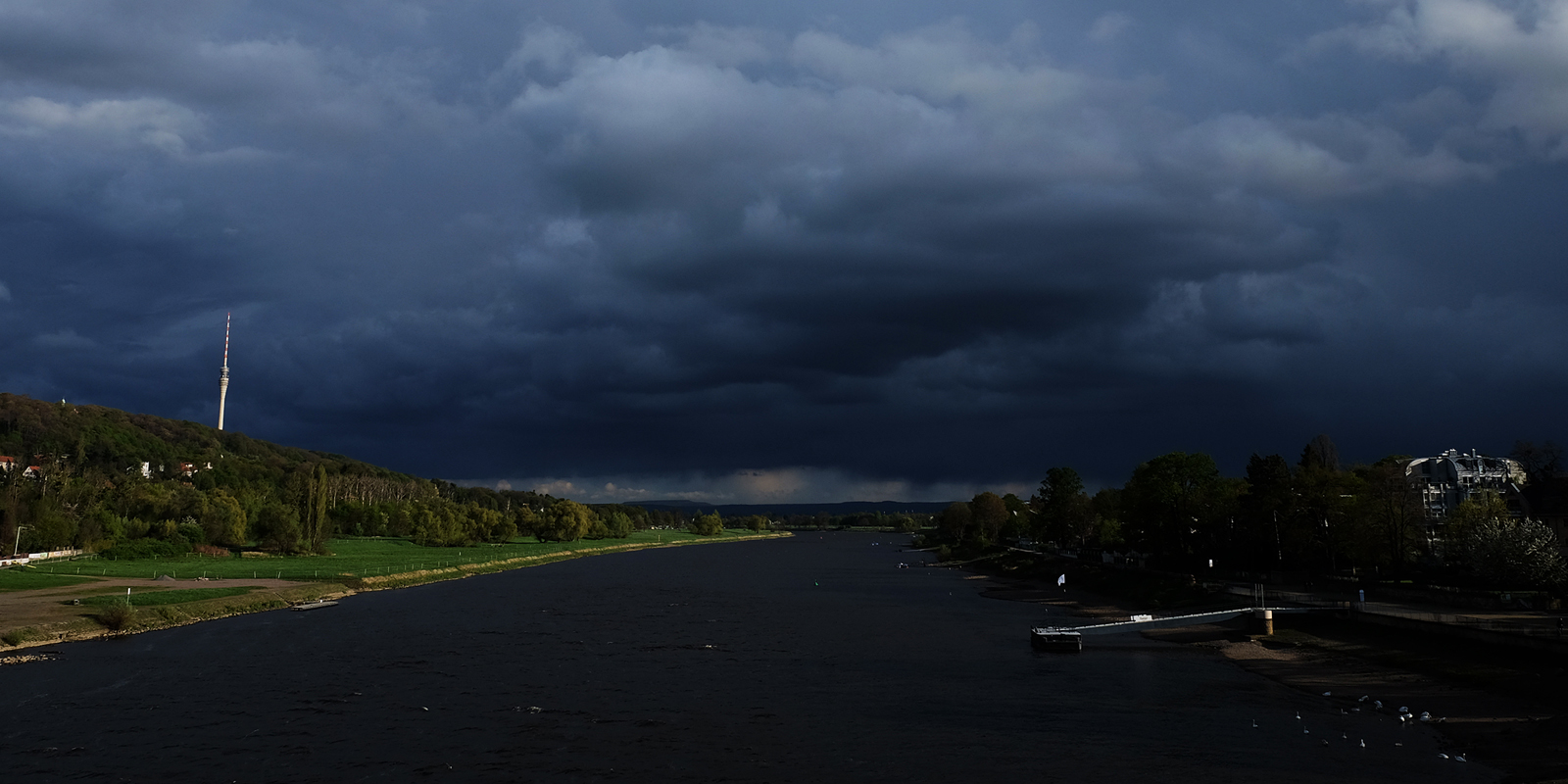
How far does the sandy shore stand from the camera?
39031 mm

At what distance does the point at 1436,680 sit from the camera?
172 ft

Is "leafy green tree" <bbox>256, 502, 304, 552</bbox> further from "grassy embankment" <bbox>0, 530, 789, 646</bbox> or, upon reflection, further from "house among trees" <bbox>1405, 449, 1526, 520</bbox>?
"house among trees" <bbox>1405, 449, 1526, 520</bbox>

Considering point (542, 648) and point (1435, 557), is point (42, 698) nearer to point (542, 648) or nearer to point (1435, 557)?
point (542, 648)

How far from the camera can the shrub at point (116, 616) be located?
237 feet

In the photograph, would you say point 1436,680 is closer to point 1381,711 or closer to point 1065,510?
point 1381,711

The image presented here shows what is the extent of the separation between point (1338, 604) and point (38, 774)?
261ft

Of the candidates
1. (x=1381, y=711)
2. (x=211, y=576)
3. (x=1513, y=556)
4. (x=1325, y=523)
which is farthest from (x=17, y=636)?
(x=1325, y=523)

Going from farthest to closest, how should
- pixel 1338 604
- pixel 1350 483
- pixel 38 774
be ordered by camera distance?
pixel 1350 483 < pixel 1338 604 < pixel 38 774

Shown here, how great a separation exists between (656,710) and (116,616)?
Result: 50879mm

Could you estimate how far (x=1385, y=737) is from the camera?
42.0m

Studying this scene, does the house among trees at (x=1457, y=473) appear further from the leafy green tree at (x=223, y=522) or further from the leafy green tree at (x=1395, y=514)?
the leafy green tree at (x=223, y=522)

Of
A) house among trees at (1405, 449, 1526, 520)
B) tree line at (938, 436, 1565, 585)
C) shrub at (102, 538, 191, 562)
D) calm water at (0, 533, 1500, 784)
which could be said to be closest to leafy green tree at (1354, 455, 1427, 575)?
tree line at (938, 436, 1565, 585)

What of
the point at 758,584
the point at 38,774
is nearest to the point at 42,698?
the point at 38,774

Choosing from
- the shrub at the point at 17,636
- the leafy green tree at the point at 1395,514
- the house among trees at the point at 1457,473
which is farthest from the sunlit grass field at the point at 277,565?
the house among trees at the point at 1457,473
